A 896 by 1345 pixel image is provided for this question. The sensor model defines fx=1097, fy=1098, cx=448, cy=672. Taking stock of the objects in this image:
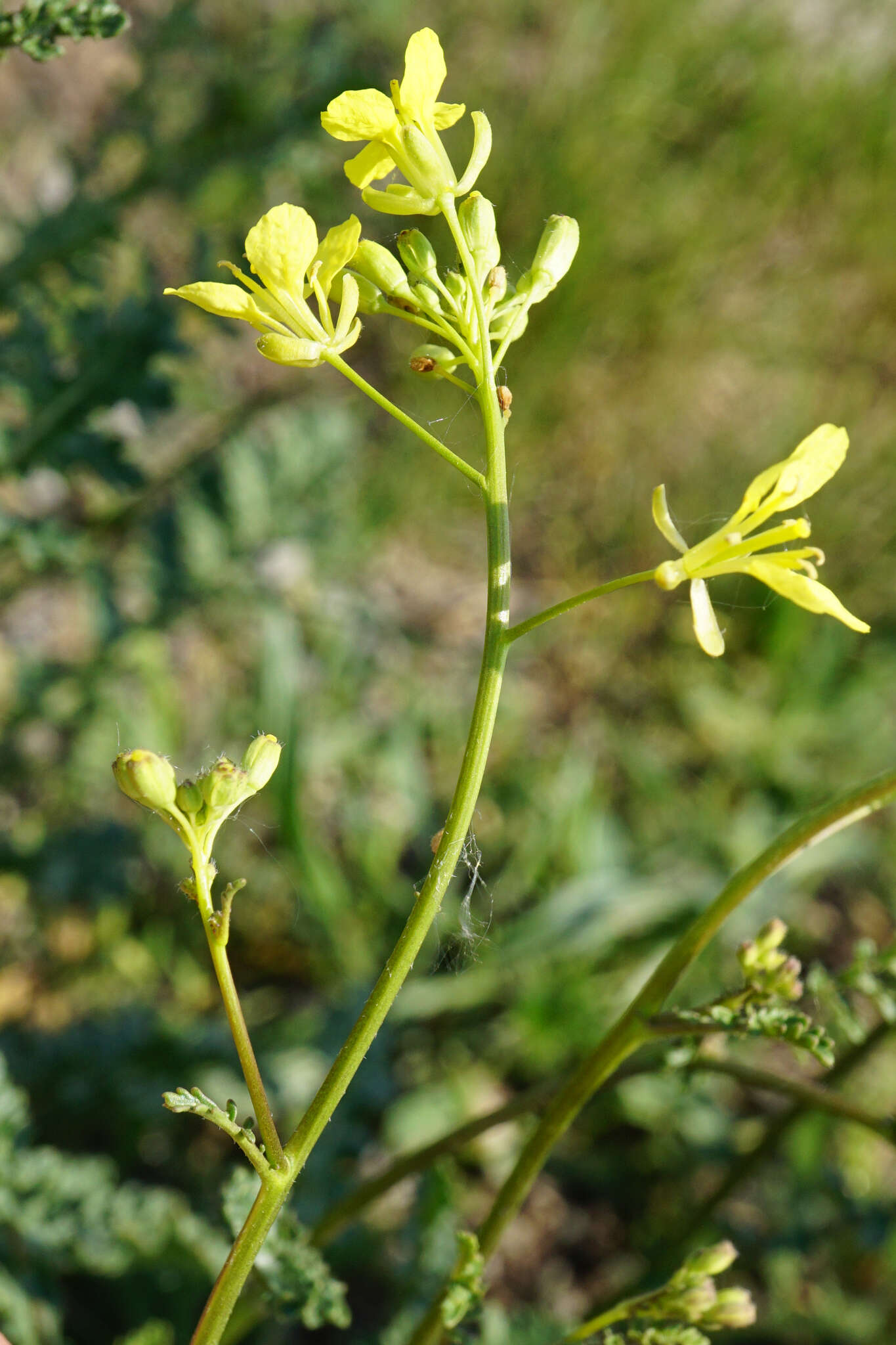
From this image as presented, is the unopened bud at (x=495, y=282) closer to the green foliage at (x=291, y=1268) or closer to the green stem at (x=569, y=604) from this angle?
the green stem at (x=569, y=604)

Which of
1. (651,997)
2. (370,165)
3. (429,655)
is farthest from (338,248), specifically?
(429,655)

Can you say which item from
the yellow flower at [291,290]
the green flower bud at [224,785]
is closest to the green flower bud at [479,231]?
the yellow flower at [291,290]

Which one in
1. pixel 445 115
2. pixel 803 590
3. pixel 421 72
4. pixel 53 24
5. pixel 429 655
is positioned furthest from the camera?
pixel 429 655

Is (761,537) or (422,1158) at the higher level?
(761,537)

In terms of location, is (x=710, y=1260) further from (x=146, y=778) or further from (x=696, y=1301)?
(x=146, y=778)

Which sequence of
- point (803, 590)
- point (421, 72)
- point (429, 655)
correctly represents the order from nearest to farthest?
1. point (803, 590)
2. point (421, 72)
3. point (429, 655)

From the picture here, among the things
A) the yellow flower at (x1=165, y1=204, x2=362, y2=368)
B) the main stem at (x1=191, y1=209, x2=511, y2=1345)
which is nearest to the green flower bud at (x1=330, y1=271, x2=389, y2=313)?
the yellow flower at (x1=165, y1=204, x2=362, y2=368)

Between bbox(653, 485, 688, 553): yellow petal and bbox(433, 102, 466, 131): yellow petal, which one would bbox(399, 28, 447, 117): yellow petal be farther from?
bbox(653, 485, 688, 553): yellow petal
